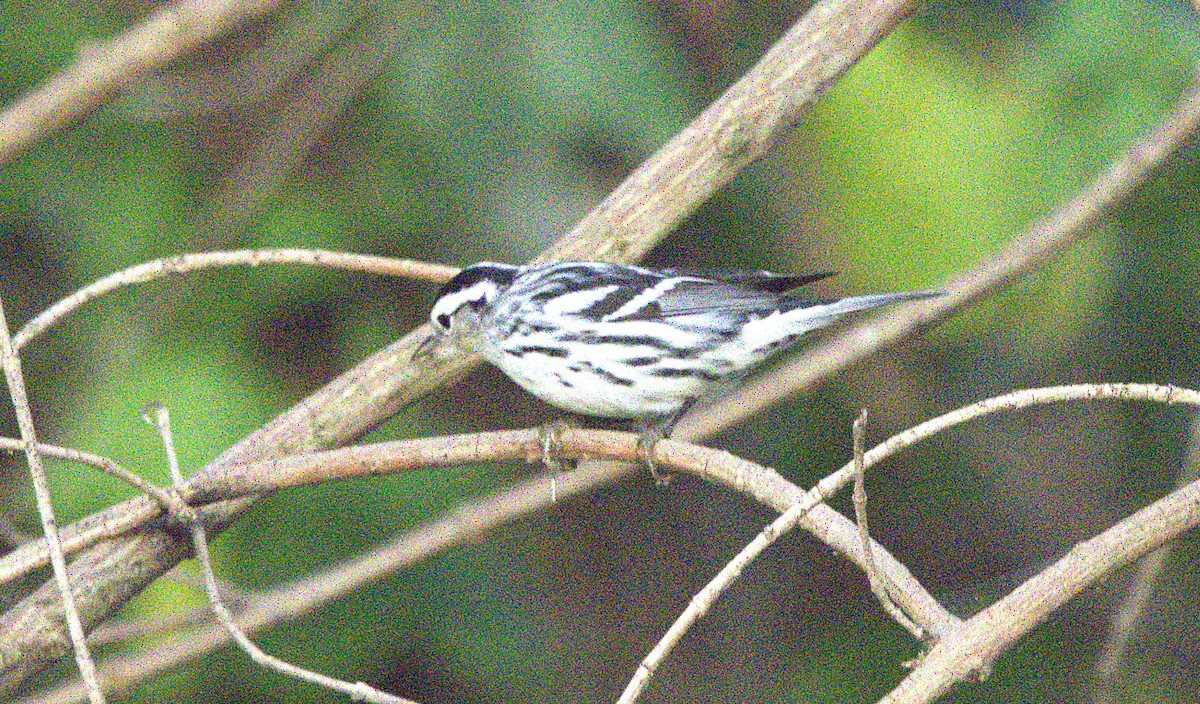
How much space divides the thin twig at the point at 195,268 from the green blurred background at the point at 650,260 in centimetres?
93

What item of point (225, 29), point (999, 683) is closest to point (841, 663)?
point (999, 683)

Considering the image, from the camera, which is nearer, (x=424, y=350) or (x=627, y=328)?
(x=424, y=350)

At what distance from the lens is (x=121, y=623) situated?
12.5 feet

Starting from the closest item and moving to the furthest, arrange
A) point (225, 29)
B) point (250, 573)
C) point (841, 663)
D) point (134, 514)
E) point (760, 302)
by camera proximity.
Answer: point (134, 514)
point (760, 302)
point (225, 29)
point (250, 573)
point (841, 663)

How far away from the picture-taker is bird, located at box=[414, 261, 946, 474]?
123 inches

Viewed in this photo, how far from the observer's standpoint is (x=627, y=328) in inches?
128

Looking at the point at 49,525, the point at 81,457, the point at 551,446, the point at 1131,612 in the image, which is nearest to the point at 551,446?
the point at 551,446

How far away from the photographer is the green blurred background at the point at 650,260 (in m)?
3.75

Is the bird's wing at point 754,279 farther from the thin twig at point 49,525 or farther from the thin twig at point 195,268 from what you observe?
the thin twig at point 49,525

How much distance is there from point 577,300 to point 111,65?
4.05ft

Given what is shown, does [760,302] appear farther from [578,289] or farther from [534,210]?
[534,210]

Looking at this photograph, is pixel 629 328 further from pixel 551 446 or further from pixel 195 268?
pixel 195 268

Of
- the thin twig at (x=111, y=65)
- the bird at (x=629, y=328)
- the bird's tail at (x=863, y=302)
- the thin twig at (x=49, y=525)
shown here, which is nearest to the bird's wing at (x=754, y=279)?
the bird at (x=629, y=328)

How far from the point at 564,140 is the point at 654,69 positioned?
28cm
